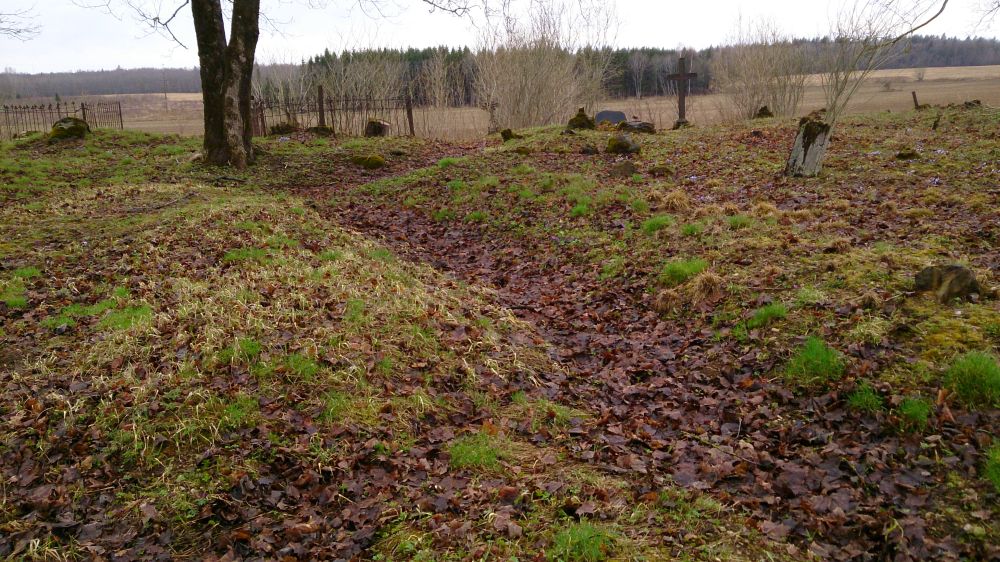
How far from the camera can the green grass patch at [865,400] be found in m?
4.54

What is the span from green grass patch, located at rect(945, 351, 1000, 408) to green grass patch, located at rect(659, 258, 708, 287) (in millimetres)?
3101

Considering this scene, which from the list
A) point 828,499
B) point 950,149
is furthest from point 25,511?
point 950,149

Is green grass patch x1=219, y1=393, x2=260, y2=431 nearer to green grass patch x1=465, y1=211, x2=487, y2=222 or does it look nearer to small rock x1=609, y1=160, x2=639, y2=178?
green grass patch x1=465, y1=211, x2=487, y2=222

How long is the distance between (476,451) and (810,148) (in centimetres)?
968

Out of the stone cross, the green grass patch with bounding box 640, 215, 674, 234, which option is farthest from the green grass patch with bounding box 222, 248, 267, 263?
the stone cross

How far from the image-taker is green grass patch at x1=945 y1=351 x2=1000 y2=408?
425cm

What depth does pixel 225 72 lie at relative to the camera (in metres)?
14.2

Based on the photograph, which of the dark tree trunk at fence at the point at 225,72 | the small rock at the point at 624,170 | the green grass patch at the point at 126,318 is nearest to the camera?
the green grass patch at the point at 126,318

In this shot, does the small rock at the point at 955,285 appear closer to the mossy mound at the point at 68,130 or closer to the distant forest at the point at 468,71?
the distant forest at the point at 468,71

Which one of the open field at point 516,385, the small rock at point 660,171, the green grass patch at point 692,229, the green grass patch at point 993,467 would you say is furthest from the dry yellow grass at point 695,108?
the green grass patch at point 993,467

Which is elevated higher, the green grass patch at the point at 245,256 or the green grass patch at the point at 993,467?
the green grass patch at the point at 245,256

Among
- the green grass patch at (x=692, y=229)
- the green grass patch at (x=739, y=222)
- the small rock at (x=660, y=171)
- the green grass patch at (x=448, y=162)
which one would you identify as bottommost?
the green grass patch at (x=692, y=229)

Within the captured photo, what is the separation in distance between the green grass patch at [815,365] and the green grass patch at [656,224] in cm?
395

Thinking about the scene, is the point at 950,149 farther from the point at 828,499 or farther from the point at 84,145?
the point at 84,145
